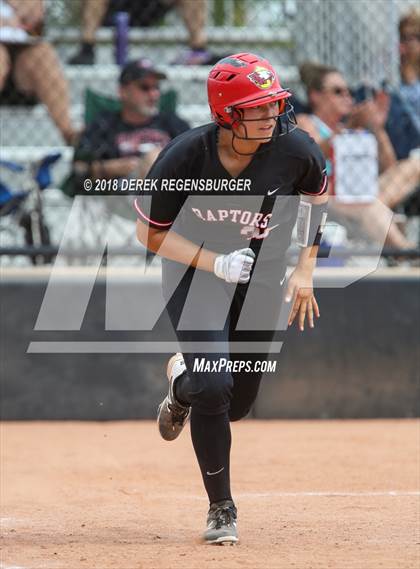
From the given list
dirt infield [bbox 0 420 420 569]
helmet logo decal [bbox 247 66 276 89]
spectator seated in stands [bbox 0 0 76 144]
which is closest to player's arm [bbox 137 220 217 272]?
helmet logo decal [bbox 247 66 276 89]

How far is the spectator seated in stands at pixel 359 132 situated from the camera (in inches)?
318

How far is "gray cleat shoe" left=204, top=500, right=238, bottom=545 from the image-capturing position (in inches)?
168

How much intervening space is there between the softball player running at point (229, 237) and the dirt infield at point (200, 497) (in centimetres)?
32

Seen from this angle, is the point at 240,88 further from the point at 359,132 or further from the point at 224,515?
the point at 359,132

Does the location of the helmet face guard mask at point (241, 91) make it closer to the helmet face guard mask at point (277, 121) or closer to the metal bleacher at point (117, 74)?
the helmet face guard mask at point (277, 121)

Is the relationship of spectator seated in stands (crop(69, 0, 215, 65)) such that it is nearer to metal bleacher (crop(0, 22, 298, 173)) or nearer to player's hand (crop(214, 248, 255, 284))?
metal bleacher (crop(0, 22, 298, 173))

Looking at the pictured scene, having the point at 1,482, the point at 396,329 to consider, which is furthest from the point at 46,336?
the point at 396,329

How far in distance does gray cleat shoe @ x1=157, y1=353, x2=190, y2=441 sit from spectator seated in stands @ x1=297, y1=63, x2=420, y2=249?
11.7 ft

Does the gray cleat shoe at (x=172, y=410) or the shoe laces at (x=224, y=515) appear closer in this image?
the shoe laces at (x=224, y=515)

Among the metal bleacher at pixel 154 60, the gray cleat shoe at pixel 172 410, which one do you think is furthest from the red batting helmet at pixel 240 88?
the metal bleacher at pixel 154 60

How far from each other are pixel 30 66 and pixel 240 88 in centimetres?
515

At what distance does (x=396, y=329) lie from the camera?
24.7ft

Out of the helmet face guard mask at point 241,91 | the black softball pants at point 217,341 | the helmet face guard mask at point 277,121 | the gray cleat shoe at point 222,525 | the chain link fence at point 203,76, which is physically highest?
the helmet face guard mask at point 241,91

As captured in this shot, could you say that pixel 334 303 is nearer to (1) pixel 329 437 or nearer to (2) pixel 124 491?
(1) pixel 329 437
